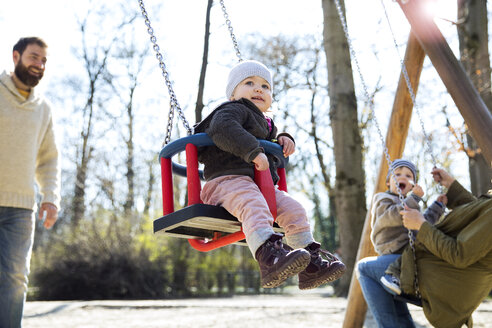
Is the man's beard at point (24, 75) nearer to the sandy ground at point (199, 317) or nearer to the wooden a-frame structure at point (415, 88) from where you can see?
the wooden a-frame structure at point (415, 88)

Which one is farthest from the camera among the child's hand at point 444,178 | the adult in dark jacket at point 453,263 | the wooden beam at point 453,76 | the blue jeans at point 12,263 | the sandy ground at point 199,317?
the sandy ground at point 199,317

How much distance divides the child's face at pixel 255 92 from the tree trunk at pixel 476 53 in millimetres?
7655

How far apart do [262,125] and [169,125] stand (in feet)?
1.60

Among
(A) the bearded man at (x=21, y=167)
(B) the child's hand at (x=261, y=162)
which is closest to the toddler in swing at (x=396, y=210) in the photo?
(B) the child's hand at (x=261, y=162)

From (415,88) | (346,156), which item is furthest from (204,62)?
(415,88)

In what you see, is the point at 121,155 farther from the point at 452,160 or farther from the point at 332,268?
the point at 332,268

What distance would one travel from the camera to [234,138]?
2197 millimetres

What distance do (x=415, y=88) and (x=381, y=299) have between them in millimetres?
1950

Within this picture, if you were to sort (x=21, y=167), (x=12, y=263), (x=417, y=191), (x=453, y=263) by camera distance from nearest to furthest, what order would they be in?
(x=453, y=263), (x=12, y=263), (x=21, y=167), (x=417, y=191)

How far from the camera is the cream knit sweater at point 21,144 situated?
297 cm

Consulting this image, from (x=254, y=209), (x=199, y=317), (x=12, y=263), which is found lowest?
(x=199, y=317)

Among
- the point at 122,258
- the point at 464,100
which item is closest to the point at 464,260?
the point at 464,100

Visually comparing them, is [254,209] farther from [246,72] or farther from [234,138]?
[246,72]

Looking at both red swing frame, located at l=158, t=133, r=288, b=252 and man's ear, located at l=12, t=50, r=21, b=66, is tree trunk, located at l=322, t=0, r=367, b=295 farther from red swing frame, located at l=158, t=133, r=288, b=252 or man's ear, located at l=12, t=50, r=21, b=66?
man's ear, located at l=12, t=50, r=21, b=66
